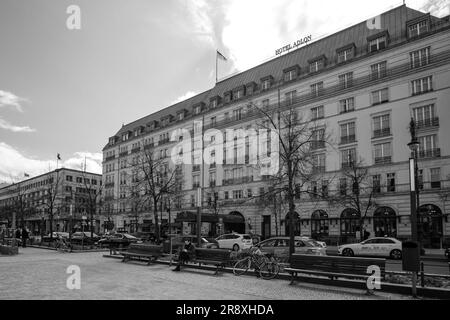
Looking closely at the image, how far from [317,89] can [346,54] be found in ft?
17.1

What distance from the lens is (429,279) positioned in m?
12.8

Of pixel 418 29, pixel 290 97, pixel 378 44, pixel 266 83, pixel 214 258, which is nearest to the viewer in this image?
pixel 214 258

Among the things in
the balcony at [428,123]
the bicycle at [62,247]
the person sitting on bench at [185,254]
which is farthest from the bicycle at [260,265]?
the balcony at [428,123]

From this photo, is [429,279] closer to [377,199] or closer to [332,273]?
[332,273]

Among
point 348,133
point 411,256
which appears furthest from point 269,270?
point 348,133

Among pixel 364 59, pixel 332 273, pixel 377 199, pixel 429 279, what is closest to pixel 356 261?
pixel 332 273

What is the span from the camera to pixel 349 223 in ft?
143

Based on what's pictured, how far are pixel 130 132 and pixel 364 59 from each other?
56.1 m

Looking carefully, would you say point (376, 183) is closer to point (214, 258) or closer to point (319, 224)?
point (319, 224)

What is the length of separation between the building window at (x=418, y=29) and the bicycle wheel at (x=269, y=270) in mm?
34819

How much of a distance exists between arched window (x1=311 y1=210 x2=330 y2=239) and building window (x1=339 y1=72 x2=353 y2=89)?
14.9m

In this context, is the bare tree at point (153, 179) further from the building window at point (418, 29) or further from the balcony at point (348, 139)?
the building window at point (418, 29)

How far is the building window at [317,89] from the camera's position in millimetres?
48500

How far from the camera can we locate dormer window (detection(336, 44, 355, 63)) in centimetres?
4606
